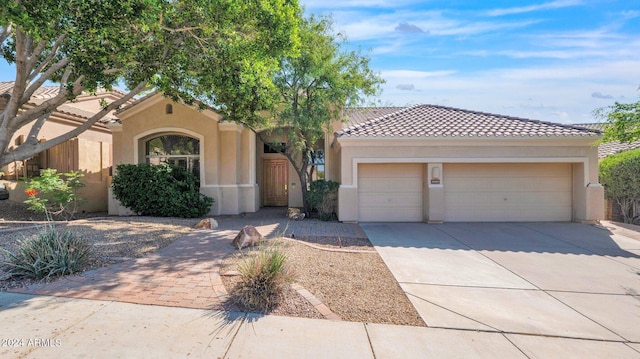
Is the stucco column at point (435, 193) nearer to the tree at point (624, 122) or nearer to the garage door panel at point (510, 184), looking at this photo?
the garage door panel at point (510, 184)

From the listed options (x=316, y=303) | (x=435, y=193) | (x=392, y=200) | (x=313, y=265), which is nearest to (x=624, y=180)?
(x=435, y=193)

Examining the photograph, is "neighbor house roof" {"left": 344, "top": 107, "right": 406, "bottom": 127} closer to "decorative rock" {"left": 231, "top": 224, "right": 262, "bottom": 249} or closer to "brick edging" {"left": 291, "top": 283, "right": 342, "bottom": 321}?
"decorative rock" {"left": 231, "top": 224, "right": 262, "bottom": 249}

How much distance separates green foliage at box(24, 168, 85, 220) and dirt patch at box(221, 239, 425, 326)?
8817 millimetres

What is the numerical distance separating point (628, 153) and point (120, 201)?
21282mm

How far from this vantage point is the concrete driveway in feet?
13.7

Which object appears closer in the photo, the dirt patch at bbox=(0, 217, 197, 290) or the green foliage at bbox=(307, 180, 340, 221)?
the dirt patch at bbox=(0, 217, 197, 290)

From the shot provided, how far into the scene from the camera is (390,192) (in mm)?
12445

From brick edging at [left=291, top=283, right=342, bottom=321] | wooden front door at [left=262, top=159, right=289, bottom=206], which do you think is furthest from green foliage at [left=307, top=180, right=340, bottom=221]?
brick edging at [left=291, top=283, right=342, bottom=321]

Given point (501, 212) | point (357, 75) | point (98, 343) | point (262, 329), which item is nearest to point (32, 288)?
point (98, 343)

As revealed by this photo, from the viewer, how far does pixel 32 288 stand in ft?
15.6

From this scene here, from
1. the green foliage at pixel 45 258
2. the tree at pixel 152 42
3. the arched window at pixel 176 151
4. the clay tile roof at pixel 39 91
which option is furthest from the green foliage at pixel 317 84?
the clay tile roof at pixel 39 91

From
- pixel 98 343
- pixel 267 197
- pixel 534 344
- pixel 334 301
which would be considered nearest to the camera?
pixel 98 343

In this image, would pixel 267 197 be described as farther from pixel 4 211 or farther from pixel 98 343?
pixel 98 343

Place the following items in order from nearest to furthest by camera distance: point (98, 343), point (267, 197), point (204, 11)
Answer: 1. point (98, 343)
2. point (204, 11)
3. point (267, 197)
